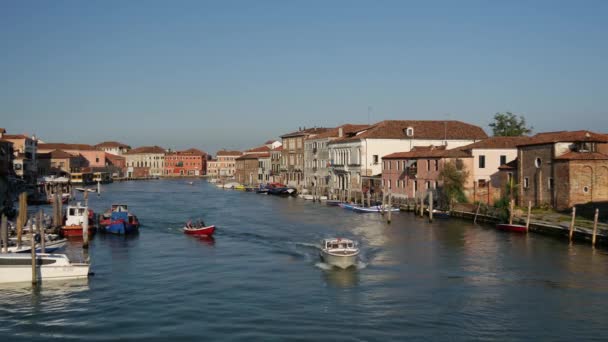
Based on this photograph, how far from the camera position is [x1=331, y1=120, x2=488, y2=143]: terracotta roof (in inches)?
2537

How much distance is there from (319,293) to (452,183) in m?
27.5

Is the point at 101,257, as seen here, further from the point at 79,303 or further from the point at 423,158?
the point at 423,158

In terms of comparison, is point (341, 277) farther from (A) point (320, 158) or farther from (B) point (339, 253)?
(A) point (320, 158)

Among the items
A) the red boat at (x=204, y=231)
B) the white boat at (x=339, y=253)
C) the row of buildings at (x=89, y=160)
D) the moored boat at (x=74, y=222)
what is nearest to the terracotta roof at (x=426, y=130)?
the red boat at (x=204, y=231)

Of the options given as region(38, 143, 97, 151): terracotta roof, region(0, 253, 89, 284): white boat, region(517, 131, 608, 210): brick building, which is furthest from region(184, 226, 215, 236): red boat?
region(38, 143, 97, 151): terracotta roof

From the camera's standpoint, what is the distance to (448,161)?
162ft

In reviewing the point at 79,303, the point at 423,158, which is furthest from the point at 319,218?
the point at 79,303

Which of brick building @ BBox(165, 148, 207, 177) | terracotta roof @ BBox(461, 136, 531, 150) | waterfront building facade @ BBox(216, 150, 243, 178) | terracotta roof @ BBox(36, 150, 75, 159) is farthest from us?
brick building @ BBox(165, 148, 207, 177)

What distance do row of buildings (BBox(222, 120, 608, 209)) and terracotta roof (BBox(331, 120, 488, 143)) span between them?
10cm

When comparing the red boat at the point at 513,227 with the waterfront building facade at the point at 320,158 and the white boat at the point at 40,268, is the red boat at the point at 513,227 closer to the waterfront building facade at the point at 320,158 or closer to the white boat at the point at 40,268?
the white boat at the point at 40,268

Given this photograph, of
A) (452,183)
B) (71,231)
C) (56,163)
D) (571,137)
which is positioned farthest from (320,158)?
(56,163)

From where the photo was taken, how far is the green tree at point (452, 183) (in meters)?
47.6

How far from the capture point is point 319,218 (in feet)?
158

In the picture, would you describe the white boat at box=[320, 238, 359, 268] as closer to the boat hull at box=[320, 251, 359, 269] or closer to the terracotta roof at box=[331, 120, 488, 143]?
the boat hull at box=[320, 251, 359, 269]
